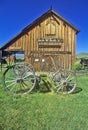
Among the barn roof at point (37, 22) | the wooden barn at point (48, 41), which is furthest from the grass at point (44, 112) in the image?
the barn roof at point (37, 22)

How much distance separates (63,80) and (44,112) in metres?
3.31

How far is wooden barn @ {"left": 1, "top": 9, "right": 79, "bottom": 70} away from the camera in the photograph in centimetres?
2450

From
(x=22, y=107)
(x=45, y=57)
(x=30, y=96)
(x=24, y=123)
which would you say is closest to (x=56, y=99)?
(x=30, y=96)

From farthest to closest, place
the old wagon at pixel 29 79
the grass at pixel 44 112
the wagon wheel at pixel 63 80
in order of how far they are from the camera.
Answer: the wagon wheel at pixel 63 80 < the old wagon at pixel 29 79 < the grass at pixel 44 112

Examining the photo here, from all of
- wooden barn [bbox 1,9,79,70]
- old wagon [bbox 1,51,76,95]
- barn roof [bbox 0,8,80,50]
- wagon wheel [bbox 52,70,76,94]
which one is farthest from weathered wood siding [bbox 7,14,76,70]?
wagon wheel [bbox 52,70,76,94]

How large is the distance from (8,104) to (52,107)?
1.48 metres

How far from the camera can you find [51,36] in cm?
2464

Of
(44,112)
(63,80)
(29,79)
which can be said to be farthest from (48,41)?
(44,112)

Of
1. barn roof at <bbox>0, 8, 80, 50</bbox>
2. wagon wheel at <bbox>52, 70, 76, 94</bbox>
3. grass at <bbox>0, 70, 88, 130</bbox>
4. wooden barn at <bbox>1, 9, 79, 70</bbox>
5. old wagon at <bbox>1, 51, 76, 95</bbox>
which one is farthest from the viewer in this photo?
wooden barn at <bbox>1, 9, 79, 70</bbox>

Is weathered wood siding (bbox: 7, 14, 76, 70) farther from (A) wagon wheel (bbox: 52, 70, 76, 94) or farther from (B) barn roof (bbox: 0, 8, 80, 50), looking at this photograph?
(A) wagon wheel (bbox: 52, 70, 76, 94)

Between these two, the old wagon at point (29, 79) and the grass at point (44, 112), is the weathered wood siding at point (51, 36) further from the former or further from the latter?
the grass at point (44, 112)

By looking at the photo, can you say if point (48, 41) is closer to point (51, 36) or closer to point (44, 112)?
point (51, 36)

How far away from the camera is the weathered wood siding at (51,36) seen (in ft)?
80.5

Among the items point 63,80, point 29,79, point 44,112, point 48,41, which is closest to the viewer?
point 44,112
